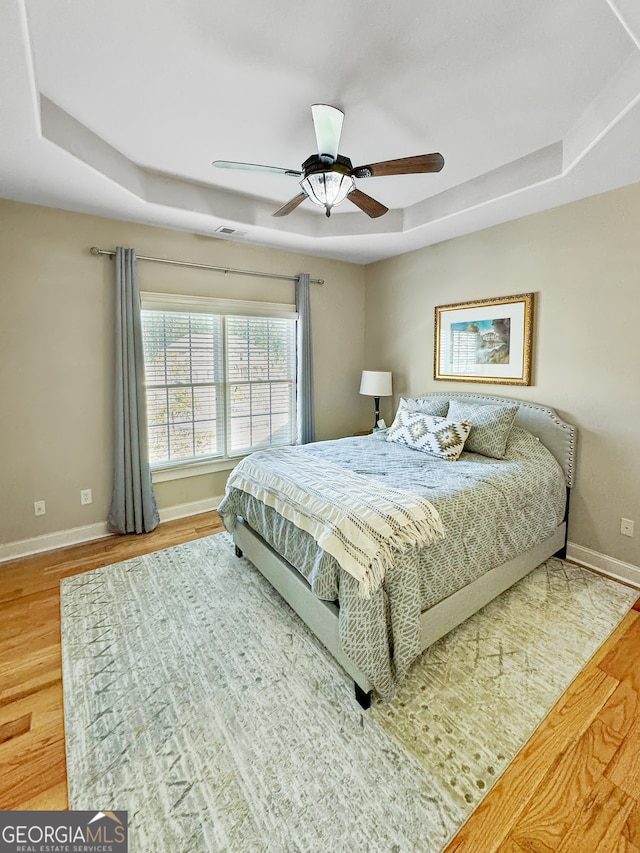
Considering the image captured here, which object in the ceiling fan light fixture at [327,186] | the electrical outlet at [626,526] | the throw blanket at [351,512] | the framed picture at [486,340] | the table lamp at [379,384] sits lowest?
the electrical outlet at [626,526]

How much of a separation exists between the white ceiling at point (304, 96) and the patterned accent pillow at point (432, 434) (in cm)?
165

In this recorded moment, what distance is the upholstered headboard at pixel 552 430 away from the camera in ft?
9.68

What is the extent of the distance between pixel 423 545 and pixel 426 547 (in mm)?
35

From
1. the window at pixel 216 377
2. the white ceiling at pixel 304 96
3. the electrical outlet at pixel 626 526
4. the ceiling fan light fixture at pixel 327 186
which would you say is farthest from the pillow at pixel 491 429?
the window at pixel 216 377

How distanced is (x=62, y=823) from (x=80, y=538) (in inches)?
92.6

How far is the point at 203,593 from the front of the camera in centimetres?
259

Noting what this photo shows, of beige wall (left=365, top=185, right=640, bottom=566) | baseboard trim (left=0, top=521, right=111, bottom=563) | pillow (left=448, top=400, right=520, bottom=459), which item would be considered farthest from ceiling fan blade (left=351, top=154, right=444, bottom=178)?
baseboard trim (left=0, top=521, right=111, bottom=563)

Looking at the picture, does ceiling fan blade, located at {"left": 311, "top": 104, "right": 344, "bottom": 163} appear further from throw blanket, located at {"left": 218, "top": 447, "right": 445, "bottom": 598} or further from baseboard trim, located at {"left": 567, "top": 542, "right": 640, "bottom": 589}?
baseboard trim, located at {"left": 567, "top": 542, "right": 640, "bottom": 589}

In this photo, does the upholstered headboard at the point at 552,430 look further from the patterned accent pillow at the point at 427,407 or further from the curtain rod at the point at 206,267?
the curtain rod at the point at 206,267

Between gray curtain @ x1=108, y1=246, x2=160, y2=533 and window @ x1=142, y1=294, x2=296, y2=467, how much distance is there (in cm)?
17

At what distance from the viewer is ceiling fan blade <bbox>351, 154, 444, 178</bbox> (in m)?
1.89

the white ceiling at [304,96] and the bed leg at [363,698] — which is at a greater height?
the white ceiling at [304,96]

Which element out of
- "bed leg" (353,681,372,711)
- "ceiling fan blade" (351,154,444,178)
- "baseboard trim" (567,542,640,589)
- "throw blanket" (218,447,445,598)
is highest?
"ceiling fan blade" (351,154,444,178)

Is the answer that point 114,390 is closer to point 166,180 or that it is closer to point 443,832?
point 166,180
